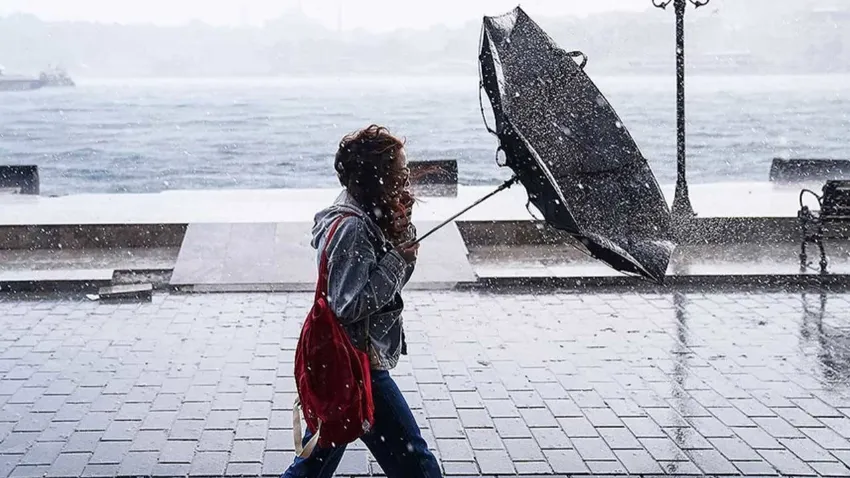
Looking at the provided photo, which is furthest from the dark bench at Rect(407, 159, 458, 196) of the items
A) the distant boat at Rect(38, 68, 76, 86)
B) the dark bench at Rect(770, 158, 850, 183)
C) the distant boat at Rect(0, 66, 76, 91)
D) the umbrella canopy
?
the distant boat at Rect(38, 68, 76, 86)

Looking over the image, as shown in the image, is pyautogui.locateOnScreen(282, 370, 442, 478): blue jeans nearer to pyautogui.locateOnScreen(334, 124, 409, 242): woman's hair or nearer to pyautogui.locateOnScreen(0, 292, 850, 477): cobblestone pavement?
pyautogui.locateOnScreen(334, 124, 409, 242): woman's hair

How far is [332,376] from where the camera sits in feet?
10.9

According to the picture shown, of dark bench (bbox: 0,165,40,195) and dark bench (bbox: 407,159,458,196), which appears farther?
dark bench (bbox: 0,165,40,195)

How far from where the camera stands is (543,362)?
715 cm

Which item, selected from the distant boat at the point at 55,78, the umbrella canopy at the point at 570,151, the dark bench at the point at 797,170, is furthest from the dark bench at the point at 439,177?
the distant boat at the point at 55,78

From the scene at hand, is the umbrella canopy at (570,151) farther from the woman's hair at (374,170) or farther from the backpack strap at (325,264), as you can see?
the backpack strap at (325,264)

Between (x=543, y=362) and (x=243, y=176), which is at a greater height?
(x=543, y=362)

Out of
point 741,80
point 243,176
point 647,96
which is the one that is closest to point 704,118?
point 647,96

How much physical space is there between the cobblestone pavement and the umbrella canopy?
80.1 inches

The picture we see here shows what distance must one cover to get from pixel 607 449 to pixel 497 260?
5.42 metres

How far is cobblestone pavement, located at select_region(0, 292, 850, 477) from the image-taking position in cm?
531

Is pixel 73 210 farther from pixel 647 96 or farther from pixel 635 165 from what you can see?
pixel 647 96

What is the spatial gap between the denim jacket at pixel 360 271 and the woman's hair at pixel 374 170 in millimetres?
44

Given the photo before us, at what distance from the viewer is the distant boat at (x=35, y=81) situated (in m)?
129
